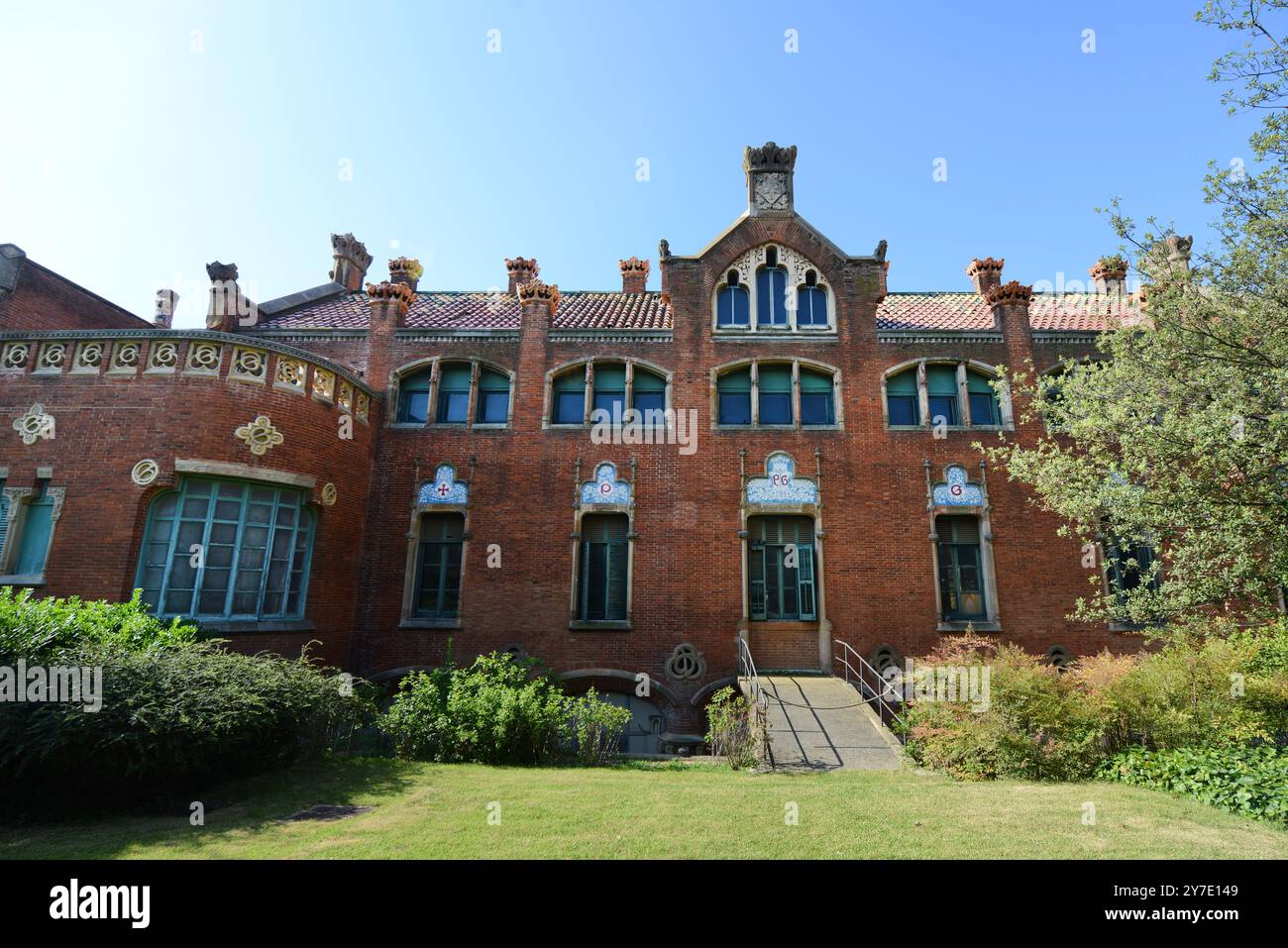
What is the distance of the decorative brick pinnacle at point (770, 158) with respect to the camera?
17.2 m

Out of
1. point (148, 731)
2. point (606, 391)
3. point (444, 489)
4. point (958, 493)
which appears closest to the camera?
point (148, 731)

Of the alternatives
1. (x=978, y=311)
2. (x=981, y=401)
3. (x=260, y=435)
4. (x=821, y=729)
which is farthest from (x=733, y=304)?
(x=260, y=435)

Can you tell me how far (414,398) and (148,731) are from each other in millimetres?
11046

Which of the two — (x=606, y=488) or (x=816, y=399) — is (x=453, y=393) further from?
(x=816, y=399)

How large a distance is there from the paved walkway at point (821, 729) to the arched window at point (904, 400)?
678 centimetres

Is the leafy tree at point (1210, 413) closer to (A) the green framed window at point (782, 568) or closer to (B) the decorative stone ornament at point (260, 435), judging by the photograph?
(A) the green framed window at point (782, 568)

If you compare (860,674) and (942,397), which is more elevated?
(942,397)

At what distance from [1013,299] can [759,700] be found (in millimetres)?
12492

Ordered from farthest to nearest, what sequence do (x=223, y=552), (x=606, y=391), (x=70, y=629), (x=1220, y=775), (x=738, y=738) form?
(x=606, y=391)
(x=223, y=552)
(x=738, y=738)
(x=70, y=629)
(x=1220, y=775)

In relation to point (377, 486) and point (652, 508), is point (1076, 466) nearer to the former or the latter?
point (652, 508)

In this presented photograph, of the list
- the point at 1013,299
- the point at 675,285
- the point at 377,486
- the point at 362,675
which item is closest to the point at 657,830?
the point at 362,675

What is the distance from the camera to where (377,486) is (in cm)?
1570

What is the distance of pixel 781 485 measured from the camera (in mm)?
15422

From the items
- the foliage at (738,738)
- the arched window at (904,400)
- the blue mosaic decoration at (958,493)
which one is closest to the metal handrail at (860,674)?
the foliage at (738,738)
